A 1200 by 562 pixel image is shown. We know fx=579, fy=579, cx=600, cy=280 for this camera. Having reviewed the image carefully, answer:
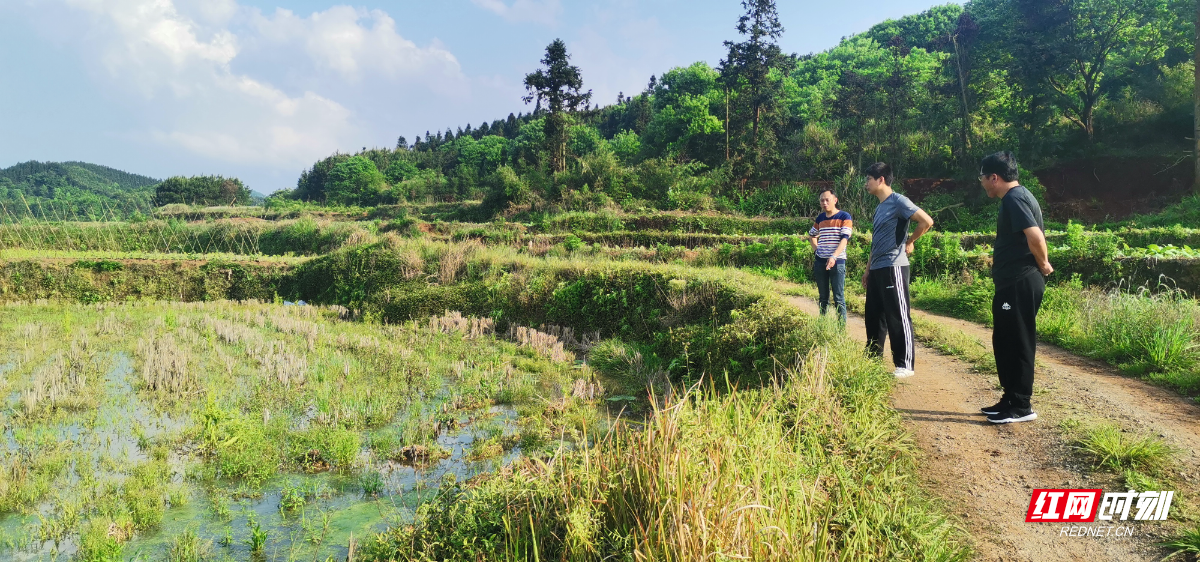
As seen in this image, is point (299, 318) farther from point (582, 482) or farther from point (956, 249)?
point (956, 249)

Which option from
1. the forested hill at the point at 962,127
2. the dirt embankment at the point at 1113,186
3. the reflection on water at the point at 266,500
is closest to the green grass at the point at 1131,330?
the reflection on water at the point at 266,500

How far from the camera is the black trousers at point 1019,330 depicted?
13.2 feet

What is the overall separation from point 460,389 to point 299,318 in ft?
20.2

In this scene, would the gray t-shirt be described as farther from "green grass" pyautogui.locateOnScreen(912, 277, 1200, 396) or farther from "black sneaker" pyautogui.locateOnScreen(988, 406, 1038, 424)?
"green grass" pyautogui.locateOnScreen(912, 277, 1200, 396)

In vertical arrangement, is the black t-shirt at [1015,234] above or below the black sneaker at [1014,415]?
above

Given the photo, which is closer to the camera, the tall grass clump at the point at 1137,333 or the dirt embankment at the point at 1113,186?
the tall grass clump at the point at 1137,333

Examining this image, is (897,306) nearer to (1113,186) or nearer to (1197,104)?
(1197,104)

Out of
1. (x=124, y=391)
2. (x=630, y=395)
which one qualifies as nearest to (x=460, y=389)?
(x=630, y=395)

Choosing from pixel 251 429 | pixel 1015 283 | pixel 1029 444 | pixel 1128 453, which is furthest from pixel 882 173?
pixel 251 429

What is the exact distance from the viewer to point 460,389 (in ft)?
23.4

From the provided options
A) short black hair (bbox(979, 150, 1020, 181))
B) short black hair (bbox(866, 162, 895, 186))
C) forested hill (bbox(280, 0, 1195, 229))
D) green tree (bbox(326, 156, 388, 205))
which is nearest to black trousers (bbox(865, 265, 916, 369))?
short black hair (bbox(866, 162, 895, 186))

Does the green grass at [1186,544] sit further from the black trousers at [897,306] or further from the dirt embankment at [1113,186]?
the dirt embankment at [1113,186]

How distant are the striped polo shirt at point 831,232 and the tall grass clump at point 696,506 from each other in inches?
126

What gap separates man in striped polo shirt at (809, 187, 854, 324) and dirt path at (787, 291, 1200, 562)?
1.32 m
